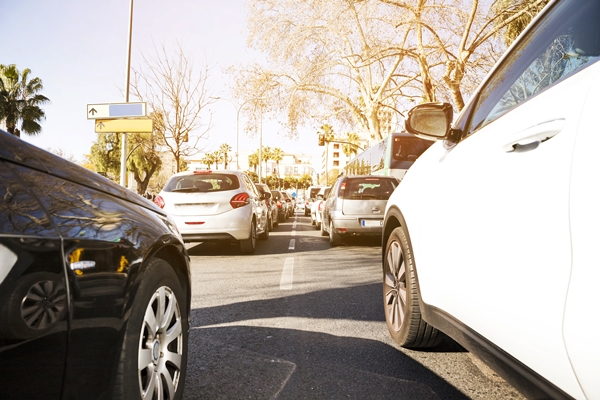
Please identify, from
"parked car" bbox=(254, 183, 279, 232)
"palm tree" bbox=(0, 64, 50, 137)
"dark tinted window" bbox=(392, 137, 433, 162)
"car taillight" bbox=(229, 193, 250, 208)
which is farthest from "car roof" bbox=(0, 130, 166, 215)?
"palm tree" bbox=(0, 64, 50, 137)

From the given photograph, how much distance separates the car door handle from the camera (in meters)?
1.62

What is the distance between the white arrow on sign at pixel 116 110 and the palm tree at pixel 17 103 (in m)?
20.9

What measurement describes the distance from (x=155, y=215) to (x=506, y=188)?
152 centimetres

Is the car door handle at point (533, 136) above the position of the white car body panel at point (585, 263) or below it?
above

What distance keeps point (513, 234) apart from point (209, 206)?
295 inches

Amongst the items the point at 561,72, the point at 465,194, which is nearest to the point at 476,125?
the point at 465,194

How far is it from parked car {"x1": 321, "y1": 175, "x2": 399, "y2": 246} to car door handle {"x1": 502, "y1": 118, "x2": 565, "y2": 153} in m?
8.64

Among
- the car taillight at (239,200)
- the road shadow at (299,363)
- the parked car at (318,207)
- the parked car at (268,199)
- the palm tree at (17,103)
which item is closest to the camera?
the road shadow at (299,363)

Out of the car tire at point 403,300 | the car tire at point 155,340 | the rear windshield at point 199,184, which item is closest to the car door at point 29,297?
the car tire at point 155,340

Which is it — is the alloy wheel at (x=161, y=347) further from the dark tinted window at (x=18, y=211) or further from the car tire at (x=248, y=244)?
the car tire at (x=248, y=244)

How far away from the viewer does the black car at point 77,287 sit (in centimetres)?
140

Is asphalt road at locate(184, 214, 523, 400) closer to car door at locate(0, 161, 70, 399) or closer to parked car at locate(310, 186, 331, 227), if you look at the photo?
car door at locate(0, 161, 70, 399)

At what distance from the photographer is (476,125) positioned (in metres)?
2.69

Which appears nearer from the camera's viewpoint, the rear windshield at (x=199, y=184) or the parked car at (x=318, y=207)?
the rear windshield at (x=199, y=184)
